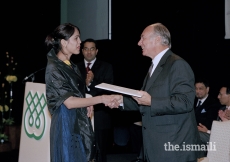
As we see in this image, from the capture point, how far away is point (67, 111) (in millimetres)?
2660

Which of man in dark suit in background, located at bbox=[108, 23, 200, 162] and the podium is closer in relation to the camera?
man in dark suit in background, located at bbox=[108, 23, 200, 162]

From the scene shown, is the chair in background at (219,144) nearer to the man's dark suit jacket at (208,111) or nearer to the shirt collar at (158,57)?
the shirt collar at (158,57)

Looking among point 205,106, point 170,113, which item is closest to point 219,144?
point 170,113

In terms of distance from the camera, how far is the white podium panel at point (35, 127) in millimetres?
3350

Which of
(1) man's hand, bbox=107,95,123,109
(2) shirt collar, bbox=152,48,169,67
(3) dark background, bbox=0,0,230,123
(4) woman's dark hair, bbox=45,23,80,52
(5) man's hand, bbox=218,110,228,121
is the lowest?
(5) man's hand, bbox=218,110,228,121

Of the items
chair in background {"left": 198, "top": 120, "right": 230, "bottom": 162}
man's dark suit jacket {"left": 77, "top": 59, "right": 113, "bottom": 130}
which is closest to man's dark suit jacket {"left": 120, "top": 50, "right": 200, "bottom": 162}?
chair in background {"left": 198, "top": 120, "right": 230, "bottom": 162}

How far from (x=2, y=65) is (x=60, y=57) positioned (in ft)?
14.5

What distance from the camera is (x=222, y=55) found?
4.85 meters

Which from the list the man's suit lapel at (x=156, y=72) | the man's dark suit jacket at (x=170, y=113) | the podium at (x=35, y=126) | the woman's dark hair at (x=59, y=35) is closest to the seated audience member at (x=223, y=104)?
the podium at (x=35, y=126)

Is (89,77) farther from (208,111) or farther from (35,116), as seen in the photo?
(208,111)

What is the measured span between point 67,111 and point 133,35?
3.35 meters

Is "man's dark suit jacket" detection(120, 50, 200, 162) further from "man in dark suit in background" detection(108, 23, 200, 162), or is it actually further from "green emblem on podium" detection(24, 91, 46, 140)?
"green emblem on podium" detection(24, 91, 46, 140)

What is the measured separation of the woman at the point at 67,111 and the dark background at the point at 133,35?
2601 mm

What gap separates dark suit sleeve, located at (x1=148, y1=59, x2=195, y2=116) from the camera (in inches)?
96.3
